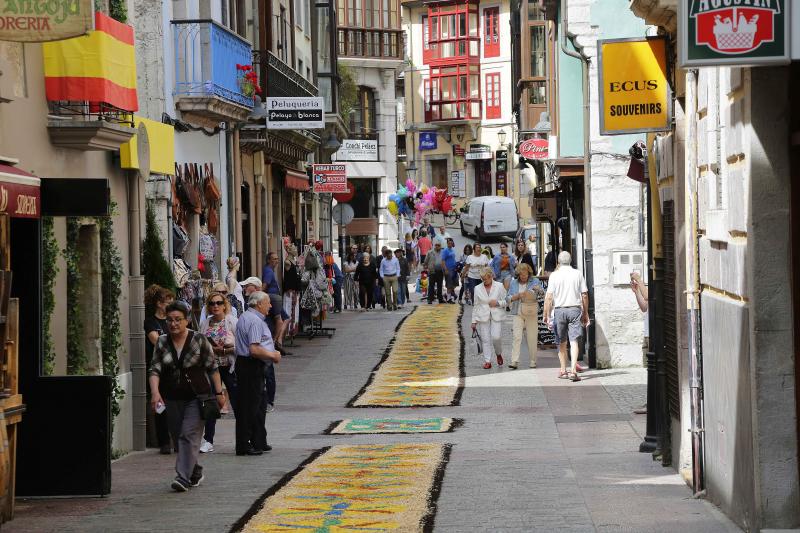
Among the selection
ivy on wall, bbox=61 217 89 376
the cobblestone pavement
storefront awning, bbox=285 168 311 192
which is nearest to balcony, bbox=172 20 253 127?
the cobblestone pavement

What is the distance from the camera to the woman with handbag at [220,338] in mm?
15031

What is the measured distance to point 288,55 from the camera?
116 feet

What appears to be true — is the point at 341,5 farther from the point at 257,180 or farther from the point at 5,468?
the point at 5,468

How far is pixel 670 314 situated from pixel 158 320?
5.33 metres

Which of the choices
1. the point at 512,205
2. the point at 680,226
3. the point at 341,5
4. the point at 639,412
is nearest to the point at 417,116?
the point at 512,205

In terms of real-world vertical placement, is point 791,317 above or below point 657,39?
below

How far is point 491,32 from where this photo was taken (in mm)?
80375

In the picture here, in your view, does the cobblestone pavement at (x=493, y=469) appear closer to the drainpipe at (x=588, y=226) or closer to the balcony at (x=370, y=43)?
the drainpipe at (x=588, y=226)

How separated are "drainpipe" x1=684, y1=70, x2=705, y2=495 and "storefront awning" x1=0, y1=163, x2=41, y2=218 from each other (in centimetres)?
472

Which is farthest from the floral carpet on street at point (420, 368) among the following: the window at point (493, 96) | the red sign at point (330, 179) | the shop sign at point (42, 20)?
the window at point (493, 96)

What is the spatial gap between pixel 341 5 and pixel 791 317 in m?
53.7

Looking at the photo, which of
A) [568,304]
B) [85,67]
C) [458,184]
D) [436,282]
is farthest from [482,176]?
[85,67]

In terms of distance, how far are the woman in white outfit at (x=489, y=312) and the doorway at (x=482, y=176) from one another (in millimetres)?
57172

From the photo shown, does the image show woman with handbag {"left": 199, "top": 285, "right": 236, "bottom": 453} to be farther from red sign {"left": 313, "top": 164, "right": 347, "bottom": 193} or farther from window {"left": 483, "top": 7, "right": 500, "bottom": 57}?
window {"left": 483, "top": 7, "right": 500, "bottom": 57}
